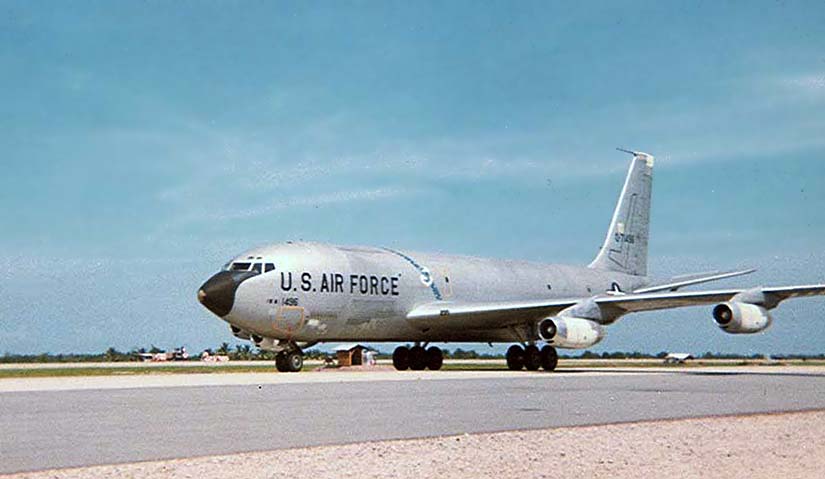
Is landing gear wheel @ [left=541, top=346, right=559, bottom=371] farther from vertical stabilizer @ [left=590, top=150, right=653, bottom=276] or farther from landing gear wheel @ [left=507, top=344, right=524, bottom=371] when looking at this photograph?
vertical stabilizer @ [left=590, top=150, right=653, bottom=276]

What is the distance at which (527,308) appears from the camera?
35.3 metres

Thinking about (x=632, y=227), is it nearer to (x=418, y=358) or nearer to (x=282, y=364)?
(x=418, y=358)

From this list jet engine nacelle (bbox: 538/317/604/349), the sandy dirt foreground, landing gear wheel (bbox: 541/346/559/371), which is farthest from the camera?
landing gear wheel (bbox: 541/346/559/371)

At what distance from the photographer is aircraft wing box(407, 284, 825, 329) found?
33406mm

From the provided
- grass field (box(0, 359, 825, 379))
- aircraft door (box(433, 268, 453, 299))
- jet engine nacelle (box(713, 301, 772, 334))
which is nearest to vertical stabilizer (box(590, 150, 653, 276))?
grass field (box(0, 359, 825, 379))

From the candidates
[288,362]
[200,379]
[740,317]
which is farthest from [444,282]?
[200,379]

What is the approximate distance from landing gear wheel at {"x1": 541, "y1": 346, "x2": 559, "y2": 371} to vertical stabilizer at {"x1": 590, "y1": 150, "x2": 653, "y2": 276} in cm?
1326

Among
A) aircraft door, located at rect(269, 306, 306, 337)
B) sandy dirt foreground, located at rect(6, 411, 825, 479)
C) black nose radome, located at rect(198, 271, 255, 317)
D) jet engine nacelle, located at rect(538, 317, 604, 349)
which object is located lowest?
sandy dirt foreground, located at rect(6, 411, 825, 479)

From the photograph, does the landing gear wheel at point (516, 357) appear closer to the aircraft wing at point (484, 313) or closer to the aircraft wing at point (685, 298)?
the aircraft wing at point (484, 313)

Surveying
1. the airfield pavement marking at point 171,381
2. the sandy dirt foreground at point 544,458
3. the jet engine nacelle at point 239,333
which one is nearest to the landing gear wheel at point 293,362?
the jet engine nacelle at point 239,333

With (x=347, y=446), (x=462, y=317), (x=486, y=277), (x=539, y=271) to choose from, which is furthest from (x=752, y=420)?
(x=539, y=271)

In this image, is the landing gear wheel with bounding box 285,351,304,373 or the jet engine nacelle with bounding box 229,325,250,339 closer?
the jet engine nacelle with bounding box 229,325,250,339

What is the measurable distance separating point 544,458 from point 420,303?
88.8ft

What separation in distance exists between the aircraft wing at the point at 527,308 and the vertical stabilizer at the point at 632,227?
1267cm
